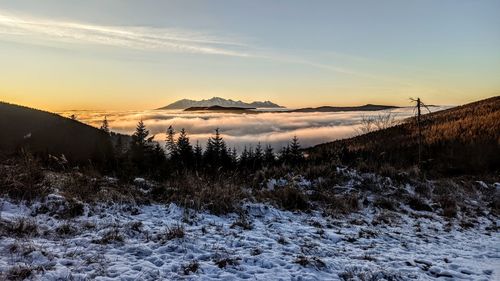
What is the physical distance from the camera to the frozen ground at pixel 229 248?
582 cm

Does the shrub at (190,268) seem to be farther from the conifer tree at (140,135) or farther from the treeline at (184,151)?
the conifer tree at (140,135)

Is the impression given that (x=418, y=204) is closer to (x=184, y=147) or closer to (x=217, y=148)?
(x=184, y=147)

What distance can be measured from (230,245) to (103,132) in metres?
90.1

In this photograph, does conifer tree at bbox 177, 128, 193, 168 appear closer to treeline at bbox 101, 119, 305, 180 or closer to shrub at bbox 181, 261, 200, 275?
treeline at bbox 101, 119, 305, 180

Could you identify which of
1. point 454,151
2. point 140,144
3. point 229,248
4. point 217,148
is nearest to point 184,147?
point 217,148

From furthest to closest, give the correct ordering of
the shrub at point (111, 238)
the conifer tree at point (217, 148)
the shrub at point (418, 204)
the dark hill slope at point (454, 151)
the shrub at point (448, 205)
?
1. the conifer tree at point (217, 148)
2. the dark hill slope at point (454, 151)
3. the shrub at point (418, 204)
4. the shrub at point (448, 205)
5. the shrub at point (111, 238)

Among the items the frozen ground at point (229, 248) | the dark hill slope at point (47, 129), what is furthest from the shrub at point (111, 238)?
the dark hill slope at point (47, 129)

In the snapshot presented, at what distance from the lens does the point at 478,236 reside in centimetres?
1051

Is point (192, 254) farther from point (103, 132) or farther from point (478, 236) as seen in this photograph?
point (103, 132)

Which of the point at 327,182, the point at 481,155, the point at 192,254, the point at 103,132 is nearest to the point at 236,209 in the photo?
the point at 192,254

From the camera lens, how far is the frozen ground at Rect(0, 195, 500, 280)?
5.82 metres

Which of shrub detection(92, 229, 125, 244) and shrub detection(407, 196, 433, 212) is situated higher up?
shrub detection(92, 229, 125, 244)

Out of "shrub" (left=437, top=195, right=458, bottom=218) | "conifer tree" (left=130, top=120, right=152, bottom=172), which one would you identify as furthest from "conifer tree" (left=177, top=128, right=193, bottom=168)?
"shrub" (left=437, top=195, right=458, bottom=218)

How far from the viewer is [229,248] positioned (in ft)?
23.2
